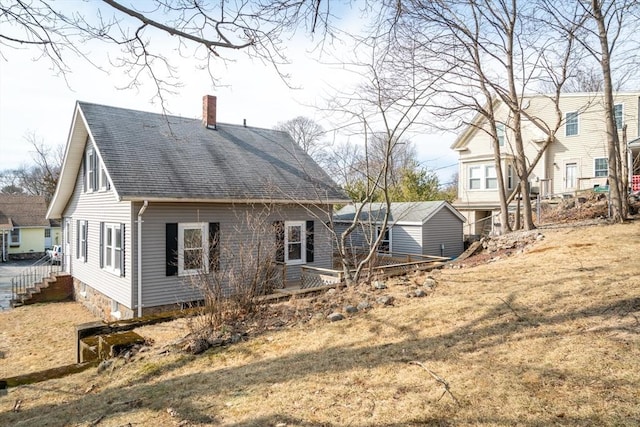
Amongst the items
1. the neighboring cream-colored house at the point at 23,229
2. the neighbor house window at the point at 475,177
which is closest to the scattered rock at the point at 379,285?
the neighbor house window at the point at 475,177

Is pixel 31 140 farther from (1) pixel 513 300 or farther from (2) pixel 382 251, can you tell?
(1) pixel 513 300

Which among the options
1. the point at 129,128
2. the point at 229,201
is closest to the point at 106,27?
the point at 229,201

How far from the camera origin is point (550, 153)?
23938 millimetres

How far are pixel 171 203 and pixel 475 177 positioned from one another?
1927 centimetres

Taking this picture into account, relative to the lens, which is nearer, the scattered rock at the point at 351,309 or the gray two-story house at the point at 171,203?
the scattered rock at the point at 351,309

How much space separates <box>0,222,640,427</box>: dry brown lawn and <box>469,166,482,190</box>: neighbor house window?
18460 mm

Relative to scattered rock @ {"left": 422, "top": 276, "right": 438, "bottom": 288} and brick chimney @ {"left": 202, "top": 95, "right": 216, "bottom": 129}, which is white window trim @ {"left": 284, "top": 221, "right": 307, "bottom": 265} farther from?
scattered rock @ {"left": 422, "top": 276, "right": 438, "bottom": 288}

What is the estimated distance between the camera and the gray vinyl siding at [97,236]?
1209 centimetres

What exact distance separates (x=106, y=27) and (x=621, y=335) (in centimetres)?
695

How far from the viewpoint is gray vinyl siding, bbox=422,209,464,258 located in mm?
20344

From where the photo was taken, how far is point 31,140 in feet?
106

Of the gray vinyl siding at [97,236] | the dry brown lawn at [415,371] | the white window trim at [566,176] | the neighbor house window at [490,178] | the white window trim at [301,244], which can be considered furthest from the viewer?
the neighbor house window at [490,178]

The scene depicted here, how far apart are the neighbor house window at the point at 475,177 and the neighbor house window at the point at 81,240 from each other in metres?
20.9

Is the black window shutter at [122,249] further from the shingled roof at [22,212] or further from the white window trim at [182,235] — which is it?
the shingled roof at [22,212]
